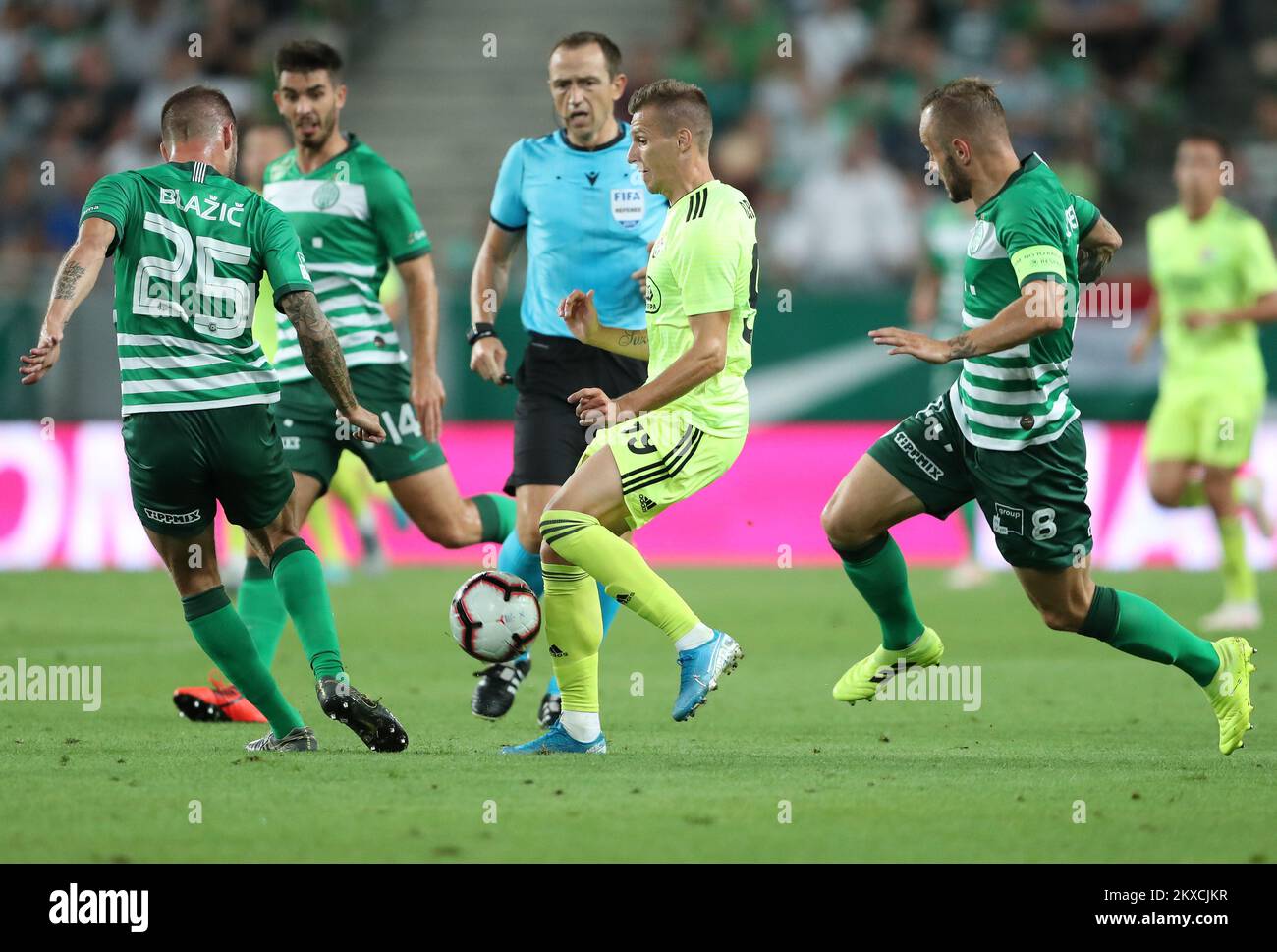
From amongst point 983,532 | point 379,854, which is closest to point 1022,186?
point 379,854

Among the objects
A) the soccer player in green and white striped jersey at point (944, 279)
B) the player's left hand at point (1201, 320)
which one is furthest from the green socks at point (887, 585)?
the soccer player in green and white striped jersey at point (944, 279)

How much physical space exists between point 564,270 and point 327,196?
1032 mm

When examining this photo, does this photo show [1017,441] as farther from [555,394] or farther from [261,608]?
[261,608]

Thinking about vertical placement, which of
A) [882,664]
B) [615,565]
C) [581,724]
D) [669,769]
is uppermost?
[615,565]

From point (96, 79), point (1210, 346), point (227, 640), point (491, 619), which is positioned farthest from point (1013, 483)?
point (96, 79)

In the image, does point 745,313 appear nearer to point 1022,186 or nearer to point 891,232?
point 1022,186

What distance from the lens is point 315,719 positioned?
25.0ft

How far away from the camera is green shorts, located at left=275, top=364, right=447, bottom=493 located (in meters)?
7.62

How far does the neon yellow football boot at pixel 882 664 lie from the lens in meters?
7.06

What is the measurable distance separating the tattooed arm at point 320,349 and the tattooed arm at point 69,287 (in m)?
0.64

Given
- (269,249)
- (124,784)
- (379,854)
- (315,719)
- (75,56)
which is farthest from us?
(75,56)

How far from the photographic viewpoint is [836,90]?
18328mm

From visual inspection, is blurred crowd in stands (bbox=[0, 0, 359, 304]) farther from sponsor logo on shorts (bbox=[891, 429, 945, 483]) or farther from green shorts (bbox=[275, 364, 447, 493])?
sponsor logo on shorts (bbox=[891, 429, 945, 483])

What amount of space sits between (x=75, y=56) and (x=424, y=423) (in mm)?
13669
